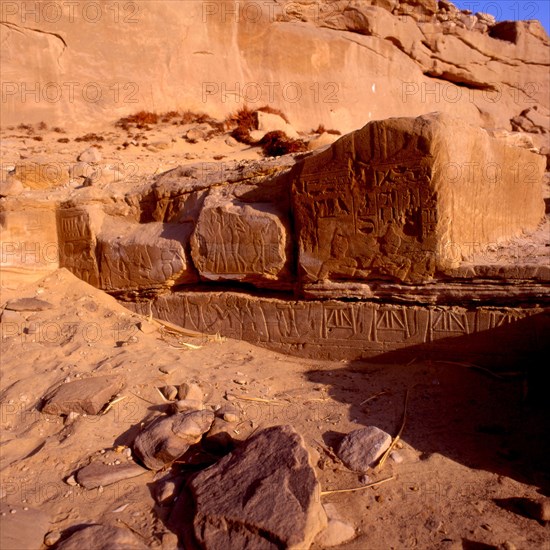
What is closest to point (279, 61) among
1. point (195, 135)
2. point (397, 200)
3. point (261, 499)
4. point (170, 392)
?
point (195, 135)

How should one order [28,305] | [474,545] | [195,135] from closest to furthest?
[474,545] < [28,305] < [195,135]

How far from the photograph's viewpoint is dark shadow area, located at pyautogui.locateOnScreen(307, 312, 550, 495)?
2830 mm

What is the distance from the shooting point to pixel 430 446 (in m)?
2.93

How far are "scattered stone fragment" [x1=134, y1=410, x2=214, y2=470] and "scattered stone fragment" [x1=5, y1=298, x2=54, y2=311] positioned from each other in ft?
7.91

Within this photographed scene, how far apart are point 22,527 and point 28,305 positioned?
9.41 ft

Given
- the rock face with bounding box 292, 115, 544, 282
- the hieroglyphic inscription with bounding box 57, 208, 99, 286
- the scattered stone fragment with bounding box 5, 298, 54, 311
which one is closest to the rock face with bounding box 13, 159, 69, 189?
the hieroglyphic inscription with bounding box 57, 208, 99, 286

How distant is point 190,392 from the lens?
3557 mm

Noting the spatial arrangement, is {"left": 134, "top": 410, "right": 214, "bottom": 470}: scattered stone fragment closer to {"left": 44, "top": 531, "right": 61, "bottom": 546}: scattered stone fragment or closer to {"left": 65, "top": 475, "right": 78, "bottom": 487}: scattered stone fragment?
{"left": 65, "top": 475, "right": 78, "bottom": 487}: scattered stone fragment

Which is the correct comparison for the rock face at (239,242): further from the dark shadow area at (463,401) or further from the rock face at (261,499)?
the rock face at (261,499)

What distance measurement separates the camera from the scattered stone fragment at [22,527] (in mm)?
2424

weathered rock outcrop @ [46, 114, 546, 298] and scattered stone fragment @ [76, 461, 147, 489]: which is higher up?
weathered rock outcrop @ [46, 114, 546, 298]

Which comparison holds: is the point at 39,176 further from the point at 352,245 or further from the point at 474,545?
the point at 474,545

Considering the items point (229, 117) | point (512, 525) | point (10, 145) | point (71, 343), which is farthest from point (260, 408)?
point (229, 117)

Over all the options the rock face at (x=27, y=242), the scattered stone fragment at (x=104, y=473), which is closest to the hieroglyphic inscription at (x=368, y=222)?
the scattered stone fragment at (x=104, y=473)
